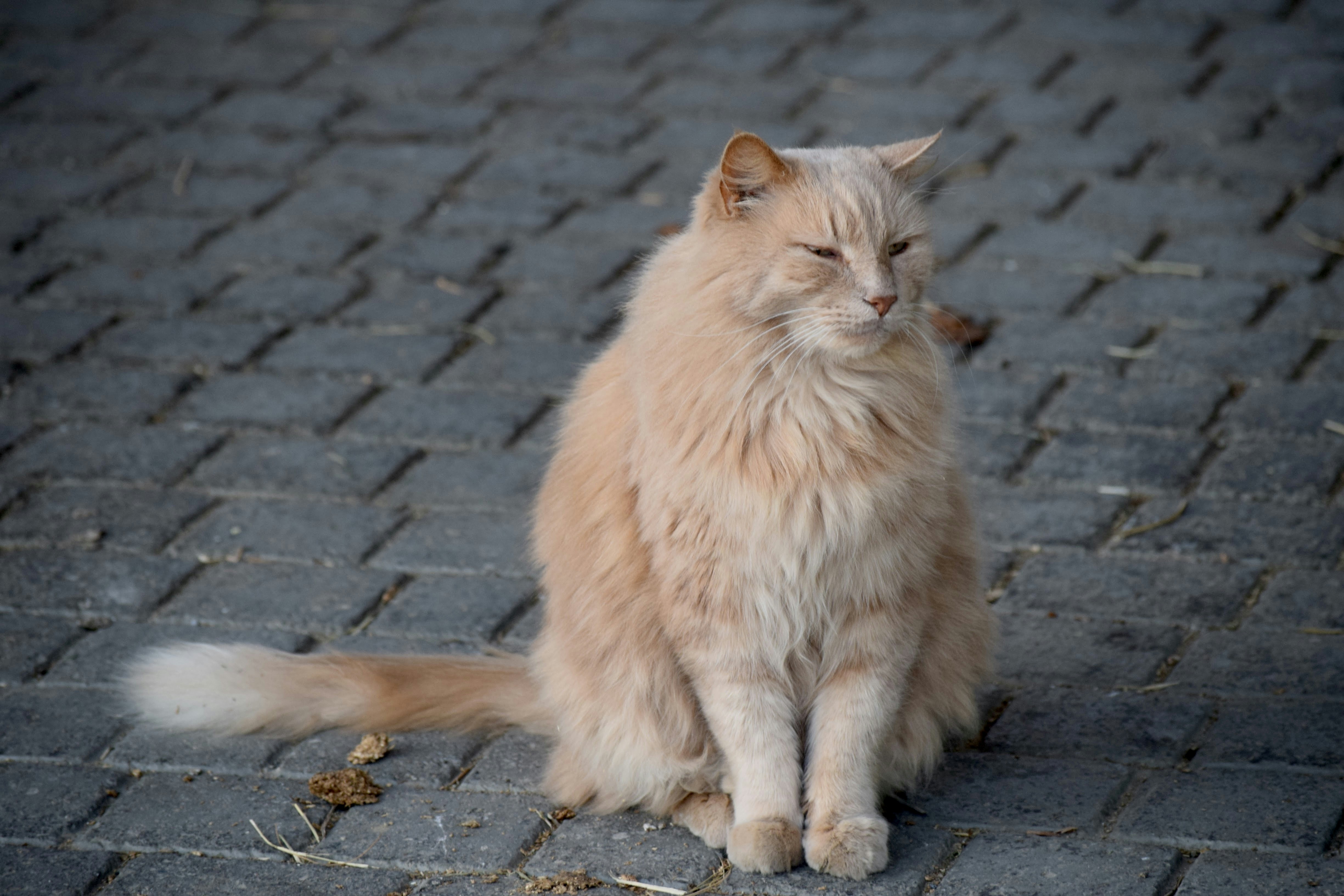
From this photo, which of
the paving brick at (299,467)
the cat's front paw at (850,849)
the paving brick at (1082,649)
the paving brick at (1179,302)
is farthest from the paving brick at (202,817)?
the paving brick at (1179,302)

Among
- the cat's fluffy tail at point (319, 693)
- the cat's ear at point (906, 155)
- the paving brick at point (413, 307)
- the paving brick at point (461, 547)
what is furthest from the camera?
the paving brick at point (413, 307)

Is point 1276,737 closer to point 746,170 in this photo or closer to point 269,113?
point 746,170

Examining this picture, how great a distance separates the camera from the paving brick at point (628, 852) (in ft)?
8.88

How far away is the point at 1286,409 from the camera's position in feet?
13.8

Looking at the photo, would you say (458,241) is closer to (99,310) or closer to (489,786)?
(99,310)

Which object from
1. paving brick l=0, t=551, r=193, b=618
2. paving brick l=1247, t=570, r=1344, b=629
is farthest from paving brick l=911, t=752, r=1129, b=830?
paving brick l=0, t=551, r=193, b=618

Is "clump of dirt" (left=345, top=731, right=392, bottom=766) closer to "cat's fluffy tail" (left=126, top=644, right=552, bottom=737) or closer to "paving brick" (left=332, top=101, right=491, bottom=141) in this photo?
"cat's fluffy tail" (left=126, top=644, right=552, bottom=737)

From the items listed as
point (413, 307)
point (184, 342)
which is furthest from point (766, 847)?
point (184, 342)

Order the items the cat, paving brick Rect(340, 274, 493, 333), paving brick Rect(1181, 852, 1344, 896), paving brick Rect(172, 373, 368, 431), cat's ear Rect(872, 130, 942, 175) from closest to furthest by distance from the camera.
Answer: paving brick Rect(1181, 852, 1344, 896), the cat, cat's ear Rect(872, 130, 942, 175), paving brick Rect(172, 373, 368, 431), paving brick Rect(340, 274, 493, 333)

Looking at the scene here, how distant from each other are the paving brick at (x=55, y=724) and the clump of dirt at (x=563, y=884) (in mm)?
1060

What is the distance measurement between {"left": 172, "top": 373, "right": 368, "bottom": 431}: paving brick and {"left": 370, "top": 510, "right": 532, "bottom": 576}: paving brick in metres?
0.66

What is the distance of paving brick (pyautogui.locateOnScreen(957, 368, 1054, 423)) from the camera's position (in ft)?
14.1

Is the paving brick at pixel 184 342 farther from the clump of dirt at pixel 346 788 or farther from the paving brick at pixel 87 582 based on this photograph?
the clump of dirt at pixel 346 788

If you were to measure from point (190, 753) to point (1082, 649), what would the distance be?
1.99 metres
